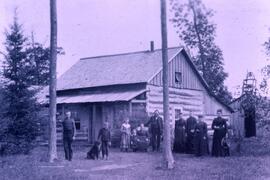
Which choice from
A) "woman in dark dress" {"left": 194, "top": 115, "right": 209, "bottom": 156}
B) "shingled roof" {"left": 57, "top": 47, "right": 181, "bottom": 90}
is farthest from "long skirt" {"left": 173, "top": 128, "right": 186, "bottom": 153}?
"shingled roof" {"left": 57, "top": 47, "right": 181, "bottom": 90}

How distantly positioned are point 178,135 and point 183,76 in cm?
1189

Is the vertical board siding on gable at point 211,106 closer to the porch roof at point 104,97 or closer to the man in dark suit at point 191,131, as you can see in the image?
the porch roof at point 104,97

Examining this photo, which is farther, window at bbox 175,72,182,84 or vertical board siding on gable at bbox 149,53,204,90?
window at bbox 175,72,182,84

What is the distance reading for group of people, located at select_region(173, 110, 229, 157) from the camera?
19.8 meters

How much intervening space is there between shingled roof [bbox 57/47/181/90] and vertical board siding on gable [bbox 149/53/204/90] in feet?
1.87

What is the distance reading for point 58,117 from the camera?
1291 inches

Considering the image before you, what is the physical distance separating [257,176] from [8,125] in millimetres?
12161

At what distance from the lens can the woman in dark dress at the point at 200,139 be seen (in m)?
20.1

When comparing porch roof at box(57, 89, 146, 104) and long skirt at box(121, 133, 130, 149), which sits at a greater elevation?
porch roof at box(57, 89, 146, 104)

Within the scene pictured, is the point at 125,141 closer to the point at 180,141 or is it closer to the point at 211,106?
the point at 180,141

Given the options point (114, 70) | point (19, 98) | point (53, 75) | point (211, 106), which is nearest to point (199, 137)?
point (53, 75)

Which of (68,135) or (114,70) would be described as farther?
(114,70)

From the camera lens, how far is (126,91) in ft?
97.5

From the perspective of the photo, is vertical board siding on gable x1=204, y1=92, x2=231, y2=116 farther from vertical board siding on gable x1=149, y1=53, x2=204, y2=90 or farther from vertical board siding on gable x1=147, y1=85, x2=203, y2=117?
vertical board siding on gable x1=149, y1=53, x2=204, y2=90
